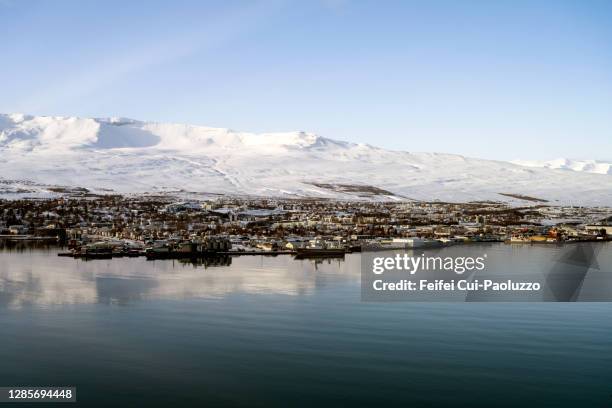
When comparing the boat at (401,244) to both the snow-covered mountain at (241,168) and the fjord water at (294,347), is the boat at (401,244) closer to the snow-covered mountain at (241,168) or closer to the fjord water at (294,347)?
the fjord water at (294,347)

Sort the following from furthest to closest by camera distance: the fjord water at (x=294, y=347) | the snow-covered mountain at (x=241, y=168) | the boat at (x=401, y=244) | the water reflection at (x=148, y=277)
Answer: the snow-covered mountain at (x=241, y=168)
the boat at (x=401, y=244)
the water reflection at (x=148, y=277)
the fjord water at (x=294, y=347)

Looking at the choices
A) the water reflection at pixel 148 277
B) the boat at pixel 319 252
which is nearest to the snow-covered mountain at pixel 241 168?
the boat at pixel 319 252

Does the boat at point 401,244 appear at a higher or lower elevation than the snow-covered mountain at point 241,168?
lower

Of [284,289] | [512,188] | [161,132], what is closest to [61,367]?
[284,289]

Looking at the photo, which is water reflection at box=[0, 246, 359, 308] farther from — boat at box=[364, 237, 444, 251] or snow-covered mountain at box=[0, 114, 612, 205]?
snow-covered mountain at box=[0, 114, 612, 205]

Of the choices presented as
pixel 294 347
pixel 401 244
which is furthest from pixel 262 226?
pixel 294 347

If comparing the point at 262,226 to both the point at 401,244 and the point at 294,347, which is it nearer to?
the point at 401,244

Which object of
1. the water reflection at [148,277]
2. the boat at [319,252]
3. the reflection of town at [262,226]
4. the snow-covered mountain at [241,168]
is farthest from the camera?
the snow-covered mountain at [241,168]
